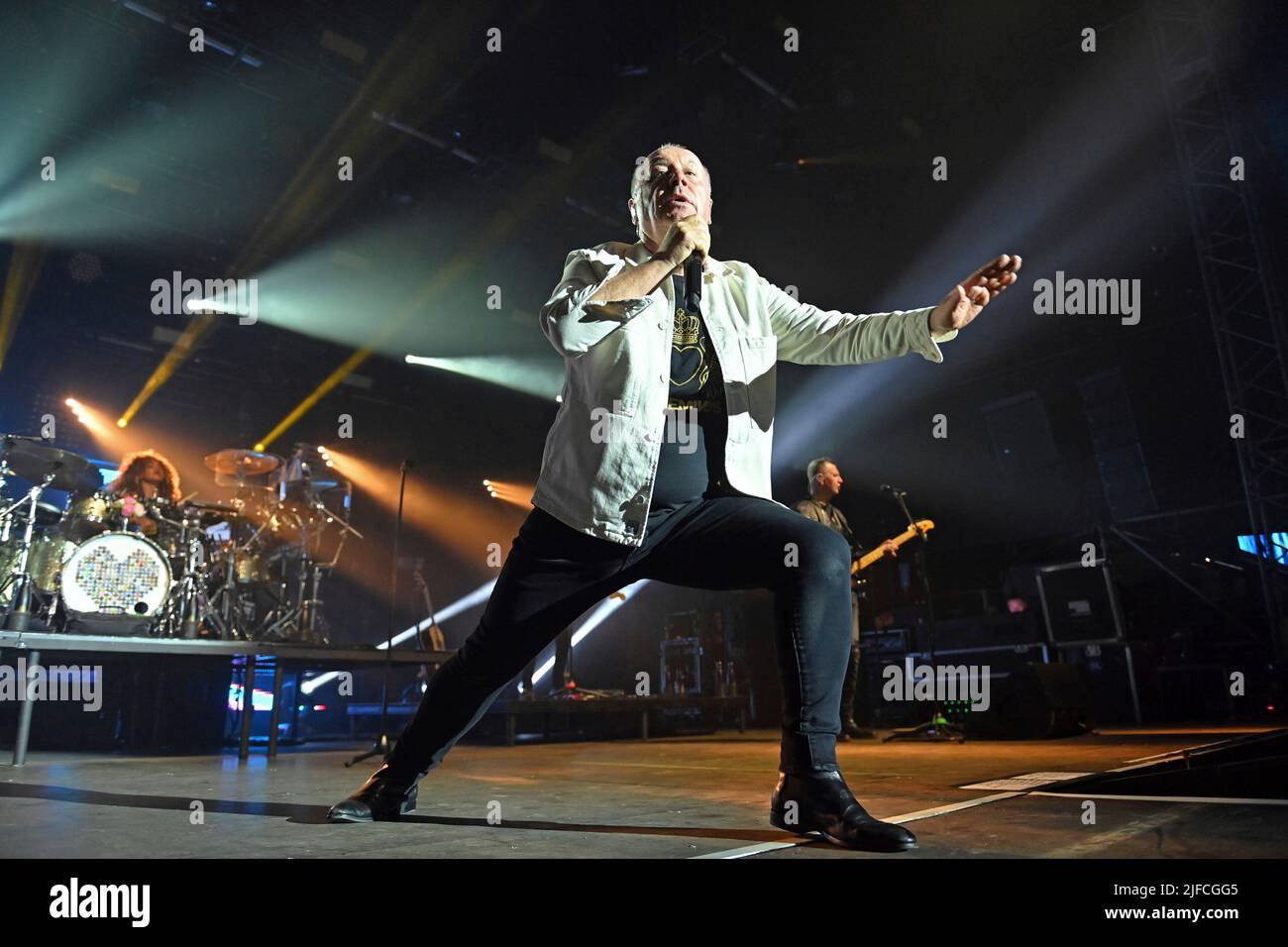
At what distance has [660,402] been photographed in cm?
189

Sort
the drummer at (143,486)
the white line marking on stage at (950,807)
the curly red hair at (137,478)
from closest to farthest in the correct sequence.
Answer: the white line marking on stage at (950,807) < the drummer at (143,486) < the curly red hair at (137,478)

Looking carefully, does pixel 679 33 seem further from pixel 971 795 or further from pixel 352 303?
pixel 971 795

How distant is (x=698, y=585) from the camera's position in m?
1.98

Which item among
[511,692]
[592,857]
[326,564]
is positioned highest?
[326,564]

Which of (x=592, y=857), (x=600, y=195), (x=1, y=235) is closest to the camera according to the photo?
(x=592, y=857)

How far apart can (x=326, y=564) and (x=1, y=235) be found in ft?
15.5

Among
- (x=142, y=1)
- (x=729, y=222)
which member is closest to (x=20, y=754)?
(x=142, y=1)

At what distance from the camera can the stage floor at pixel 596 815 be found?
1.55m

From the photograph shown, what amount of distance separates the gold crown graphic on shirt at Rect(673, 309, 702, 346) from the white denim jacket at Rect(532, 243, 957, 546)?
36mm

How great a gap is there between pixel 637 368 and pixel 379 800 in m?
1.26

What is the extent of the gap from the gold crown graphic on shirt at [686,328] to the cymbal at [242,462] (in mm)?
7366

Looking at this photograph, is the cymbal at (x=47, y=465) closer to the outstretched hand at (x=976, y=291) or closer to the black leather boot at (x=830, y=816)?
the black leather boot at (x=830, y=816)

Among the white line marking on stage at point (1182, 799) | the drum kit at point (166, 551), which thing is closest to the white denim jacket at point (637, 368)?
the white line marking on stage at point (1182, 799)

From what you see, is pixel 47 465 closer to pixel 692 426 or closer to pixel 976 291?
pixel 692 426
